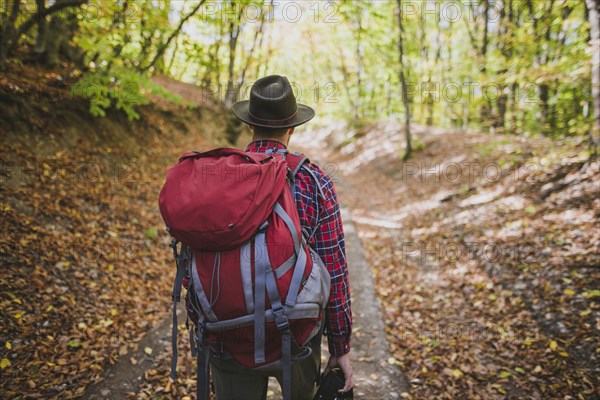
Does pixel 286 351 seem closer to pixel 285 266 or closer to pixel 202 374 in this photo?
pixel 285 266

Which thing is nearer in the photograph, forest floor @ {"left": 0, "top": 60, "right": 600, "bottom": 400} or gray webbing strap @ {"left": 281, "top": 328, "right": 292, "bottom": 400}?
gray webbing strap @ {"left": 281, "top": 328, "right": 292, "bottom": 400}

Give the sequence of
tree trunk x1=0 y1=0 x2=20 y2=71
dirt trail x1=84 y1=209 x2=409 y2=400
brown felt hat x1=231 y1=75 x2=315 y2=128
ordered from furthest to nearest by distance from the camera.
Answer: tree trunk x1=0 y1=0 x2=20 y2=71
dirt trail x1=84 y1=209 x2=409 y2=400
brown felt hat x1=231 y1=75 x2=315 y2=128

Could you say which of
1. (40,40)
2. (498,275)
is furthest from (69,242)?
(498,275)

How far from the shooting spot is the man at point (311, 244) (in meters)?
1.77

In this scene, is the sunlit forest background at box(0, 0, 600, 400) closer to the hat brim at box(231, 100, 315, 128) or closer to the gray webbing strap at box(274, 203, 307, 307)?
the gray webbing strap at box(274, 203, 307, 307)

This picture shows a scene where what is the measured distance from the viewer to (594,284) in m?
4.23

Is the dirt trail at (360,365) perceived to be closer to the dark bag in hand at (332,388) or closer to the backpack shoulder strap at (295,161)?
the dark bag in hand at (332,388)

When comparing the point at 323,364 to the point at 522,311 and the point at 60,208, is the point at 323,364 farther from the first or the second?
the point at 60,208

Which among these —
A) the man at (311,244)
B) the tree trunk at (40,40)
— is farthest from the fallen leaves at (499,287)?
the tree trunk at (40,40)

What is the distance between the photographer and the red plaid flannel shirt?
1.77 metres

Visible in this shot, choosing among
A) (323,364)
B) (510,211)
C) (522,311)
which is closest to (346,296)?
(323,364)

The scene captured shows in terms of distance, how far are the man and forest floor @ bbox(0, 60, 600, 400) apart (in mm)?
2118

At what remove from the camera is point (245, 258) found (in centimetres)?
147

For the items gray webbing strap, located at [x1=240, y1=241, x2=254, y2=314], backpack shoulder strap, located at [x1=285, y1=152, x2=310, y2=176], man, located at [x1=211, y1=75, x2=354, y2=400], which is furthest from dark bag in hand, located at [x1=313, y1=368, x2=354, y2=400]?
backpack shoulder strap, located at [x1=285, y1=152, x2=310, y2=176]
